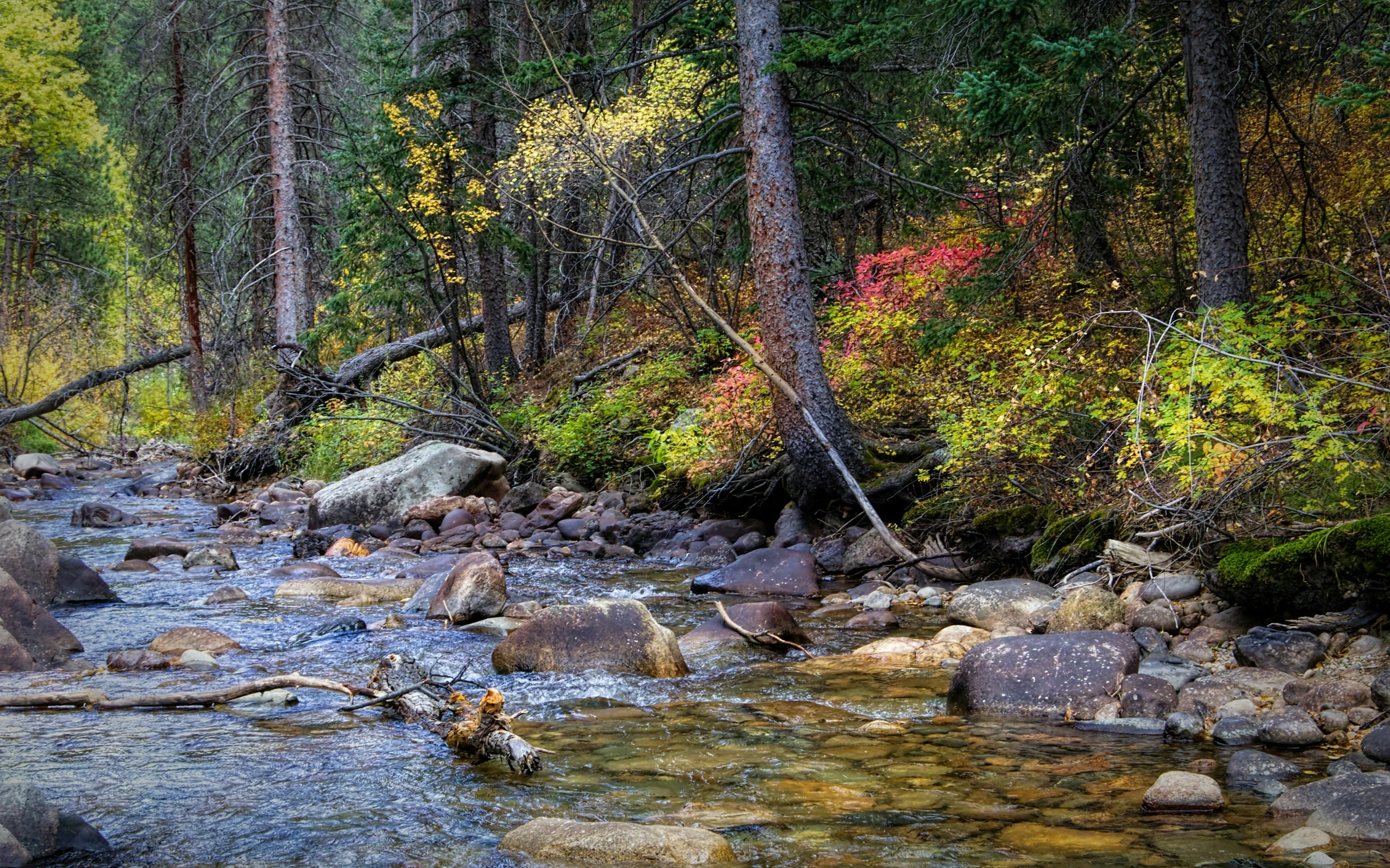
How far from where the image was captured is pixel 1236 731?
4.14 metres

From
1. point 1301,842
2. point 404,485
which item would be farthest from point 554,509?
point 1301,842

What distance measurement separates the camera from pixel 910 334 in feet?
35.4

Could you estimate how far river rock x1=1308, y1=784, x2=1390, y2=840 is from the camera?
3.09 meters

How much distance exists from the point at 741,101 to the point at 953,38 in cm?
202

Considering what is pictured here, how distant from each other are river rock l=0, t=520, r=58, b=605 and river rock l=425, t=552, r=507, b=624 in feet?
9.34

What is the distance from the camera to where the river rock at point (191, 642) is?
6.25m

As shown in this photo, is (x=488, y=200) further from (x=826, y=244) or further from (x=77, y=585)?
(x=77, y=585)

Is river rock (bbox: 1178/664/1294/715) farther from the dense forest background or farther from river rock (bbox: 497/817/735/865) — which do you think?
river rock (bbox: 497/817/735/865)

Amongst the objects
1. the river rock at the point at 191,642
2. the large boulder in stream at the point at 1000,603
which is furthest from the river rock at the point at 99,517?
the large boulder in stream at the point at 1000,603

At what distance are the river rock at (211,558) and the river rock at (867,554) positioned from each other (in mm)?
6123

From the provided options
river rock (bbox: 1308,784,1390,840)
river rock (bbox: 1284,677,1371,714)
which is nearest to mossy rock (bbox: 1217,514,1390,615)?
river rock (bbox: 1284,677,1371,714)

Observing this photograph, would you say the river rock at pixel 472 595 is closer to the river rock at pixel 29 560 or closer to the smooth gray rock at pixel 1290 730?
the river rock at pixel 29 560

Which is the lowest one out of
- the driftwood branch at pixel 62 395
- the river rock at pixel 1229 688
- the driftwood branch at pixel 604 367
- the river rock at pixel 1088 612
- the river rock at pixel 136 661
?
the river rock at pixel 1229 688

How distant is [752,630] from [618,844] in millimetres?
3228
